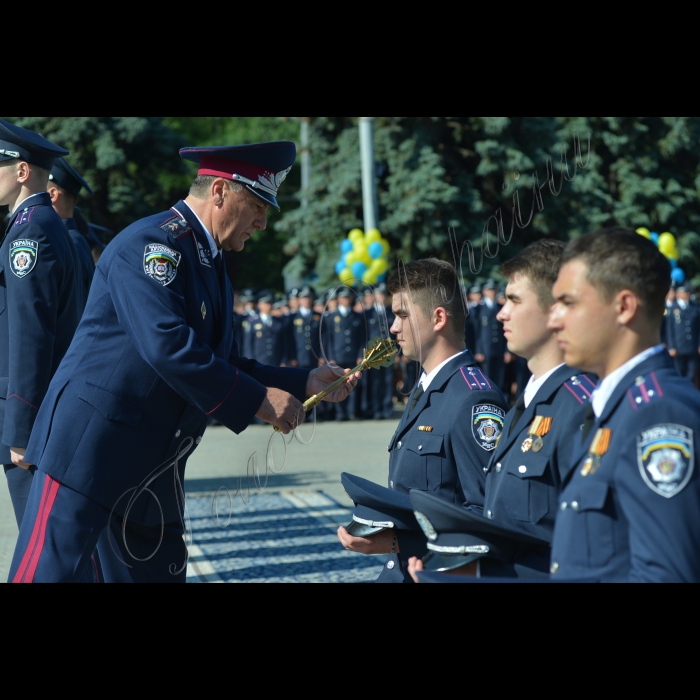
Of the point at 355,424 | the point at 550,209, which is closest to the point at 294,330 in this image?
the point at 355,424

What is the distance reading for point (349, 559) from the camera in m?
6.52

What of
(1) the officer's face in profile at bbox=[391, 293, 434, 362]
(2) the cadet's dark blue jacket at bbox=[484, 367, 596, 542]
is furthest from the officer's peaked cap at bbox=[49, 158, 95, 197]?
(2) the cadet's dark blue jacket at bbox=[484, 367, 596, 542]

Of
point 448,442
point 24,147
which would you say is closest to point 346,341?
point 24,147

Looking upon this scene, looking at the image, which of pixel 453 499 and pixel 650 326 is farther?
pixel 453 499

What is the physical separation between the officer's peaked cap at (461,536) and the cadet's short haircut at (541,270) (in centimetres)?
86

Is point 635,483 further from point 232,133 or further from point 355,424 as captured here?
point 232,133

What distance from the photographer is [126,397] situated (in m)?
3.28

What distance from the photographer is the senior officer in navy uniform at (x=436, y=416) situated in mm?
3256

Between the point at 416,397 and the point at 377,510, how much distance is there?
71cm

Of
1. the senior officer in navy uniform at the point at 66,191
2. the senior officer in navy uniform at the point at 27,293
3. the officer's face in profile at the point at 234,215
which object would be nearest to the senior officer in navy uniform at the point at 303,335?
the senior officer in navy uniform at the point at 66,191

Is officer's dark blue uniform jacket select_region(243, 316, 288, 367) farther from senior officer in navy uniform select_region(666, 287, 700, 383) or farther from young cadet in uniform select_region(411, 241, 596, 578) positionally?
young cadet in uniform select_region(411, 241, 596, 578)

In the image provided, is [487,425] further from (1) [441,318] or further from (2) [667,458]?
(2) [667,458]

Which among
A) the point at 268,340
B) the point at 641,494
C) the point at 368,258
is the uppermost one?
the point at 368,258

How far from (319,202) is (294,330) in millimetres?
7072
